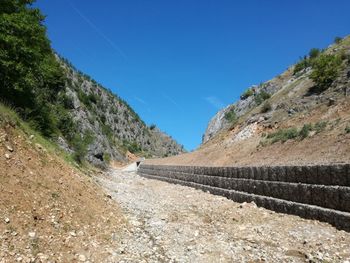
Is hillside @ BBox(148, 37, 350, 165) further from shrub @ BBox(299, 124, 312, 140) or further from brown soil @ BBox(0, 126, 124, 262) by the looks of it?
brown soil @ BBox(0, 126, 124, 262)

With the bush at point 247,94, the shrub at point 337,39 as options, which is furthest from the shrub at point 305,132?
the bush at point 247,94

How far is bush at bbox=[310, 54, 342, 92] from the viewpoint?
32406mm

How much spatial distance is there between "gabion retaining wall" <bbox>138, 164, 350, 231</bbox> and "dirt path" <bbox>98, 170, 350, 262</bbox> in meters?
0.35

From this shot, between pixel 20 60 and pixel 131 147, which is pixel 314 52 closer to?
pixel 20 60

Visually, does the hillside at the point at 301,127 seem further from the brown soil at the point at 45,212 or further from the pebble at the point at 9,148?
the pebble at the point at 9,148

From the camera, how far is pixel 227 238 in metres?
9.60

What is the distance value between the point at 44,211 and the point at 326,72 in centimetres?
2964

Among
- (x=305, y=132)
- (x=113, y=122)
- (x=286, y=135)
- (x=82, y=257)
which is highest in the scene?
(x=113, y=122)

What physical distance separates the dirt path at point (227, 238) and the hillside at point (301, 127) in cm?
610

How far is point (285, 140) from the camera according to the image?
2391 cm

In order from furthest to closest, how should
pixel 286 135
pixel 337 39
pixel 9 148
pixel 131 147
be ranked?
pixel 131 147 < pixel 337 39 < pixel 286 135 < pixel 9 148

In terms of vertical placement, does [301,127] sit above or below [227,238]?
above

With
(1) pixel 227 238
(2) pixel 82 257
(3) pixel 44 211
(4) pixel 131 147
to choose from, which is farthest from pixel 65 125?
(4) pixel 131 147

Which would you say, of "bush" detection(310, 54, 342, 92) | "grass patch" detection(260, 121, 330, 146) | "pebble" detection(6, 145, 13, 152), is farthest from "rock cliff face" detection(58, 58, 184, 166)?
"pebble" detection(6, 145, 13, 152)
